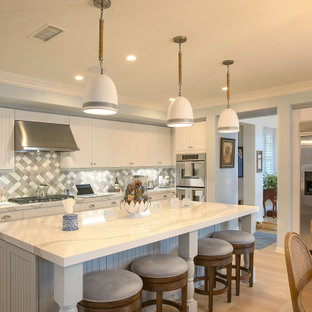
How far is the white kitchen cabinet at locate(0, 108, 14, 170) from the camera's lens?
4219mm

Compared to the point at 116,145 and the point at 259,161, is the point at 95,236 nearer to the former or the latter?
the point at 116,145

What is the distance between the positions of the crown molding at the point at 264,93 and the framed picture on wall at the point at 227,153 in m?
0.79

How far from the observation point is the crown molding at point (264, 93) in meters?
4.46

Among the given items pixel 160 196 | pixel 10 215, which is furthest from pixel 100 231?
pixel 160 196

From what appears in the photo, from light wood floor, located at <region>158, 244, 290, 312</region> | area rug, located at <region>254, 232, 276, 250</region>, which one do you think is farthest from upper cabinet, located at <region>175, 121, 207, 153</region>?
light wood floor, located at <region>158, 244, 290, 312</region>

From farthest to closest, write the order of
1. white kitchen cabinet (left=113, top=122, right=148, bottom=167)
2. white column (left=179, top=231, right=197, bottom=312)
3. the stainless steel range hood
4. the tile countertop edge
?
white kitchen cabinet (left=113, top=122, right=148, bottom=167) → the stainless steel range hood → white column (left=179, top=231, right=197, bottom=312) → the tile countertop edge

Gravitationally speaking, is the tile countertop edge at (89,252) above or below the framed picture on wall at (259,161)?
below

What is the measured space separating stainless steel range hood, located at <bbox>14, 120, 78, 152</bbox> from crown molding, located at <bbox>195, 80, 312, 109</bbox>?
257 cm

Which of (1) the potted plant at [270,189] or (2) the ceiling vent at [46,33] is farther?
(1) the potted plant at [270,189]

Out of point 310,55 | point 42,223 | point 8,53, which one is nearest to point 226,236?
point 42,223

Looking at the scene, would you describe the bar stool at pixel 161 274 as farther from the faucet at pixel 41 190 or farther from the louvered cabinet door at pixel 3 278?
the faucet at pixel 41 190

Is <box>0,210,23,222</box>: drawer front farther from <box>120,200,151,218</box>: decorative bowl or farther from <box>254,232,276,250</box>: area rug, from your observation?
<box>254,232,276,250</box>: area rug

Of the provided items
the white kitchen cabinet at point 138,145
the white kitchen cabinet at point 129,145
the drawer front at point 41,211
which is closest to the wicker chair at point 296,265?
the drawer front at point 41,211

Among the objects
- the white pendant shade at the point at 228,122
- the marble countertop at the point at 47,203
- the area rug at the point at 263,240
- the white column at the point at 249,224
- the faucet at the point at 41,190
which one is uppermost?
the white pendant shade at the point at 228,122
